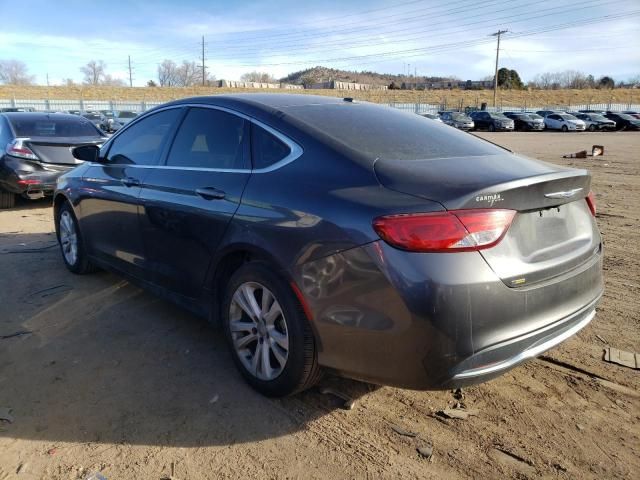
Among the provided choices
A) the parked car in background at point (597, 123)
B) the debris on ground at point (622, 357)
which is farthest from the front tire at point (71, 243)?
the parked car in background at point (597, 123)

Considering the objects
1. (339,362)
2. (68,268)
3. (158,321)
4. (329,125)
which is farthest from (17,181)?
(339,362)

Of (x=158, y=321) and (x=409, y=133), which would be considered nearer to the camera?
(x=409, y=133)

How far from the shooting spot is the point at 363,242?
2352mm

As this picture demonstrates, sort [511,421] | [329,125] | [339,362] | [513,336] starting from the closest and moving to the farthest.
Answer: [513,336] → [339,362] → [511,421] → [329,125]

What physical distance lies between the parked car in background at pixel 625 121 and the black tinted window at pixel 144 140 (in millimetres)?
43967

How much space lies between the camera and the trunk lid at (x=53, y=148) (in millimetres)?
8234

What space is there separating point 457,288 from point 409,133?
1.36 meters

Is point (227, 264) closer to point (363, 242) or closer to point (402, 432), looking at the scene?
point (363, 242)

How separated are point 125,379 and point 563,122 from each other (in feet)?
140

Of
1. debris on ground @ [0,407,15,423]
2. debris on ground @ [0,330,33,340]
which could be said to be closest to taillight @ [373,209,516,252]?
debris on ground @ [0,407,15,423]

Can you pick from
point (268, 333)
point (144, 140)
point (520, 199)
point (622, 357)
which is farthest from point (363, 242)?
point (144, 140)

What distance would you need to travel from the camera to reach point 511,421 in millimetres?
2748

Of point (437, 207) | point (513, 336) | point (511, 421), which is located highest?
point (437, 207)

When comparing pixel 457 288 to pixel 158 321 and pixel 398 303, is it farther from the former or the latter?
pixel 158 321
